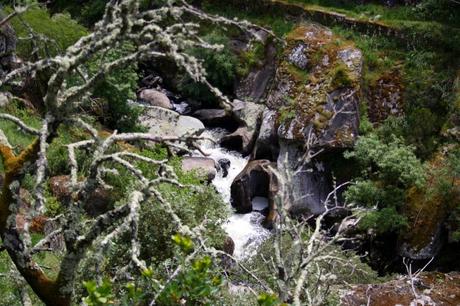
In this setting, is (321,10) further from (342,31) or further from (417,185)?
(417,185)

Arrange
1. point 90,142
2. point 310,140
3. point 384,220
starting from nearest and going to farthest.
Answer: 1. point 90,142
2. point 310,140
3. point 384,220

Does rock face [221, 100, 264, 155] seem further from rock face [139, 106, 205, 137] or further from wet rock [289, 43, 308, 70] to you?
wet rock [289, 43, 308, 70]

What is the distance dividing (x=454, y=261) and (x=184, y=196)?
9753mm

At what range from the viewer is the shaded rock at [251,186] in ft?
66.3

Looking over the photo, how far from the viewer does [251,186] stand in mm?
20547

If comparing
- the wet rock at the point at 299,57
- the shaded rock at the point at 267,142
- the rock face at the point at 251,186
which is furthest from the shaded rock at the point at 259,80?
the rock face at the point at 251,186

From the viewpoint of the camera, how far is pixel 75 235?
4977 mm

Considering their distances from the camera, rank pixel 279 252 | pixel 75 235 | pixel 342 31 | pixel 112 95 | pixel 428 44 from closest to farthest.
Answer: pixel 75 235 → pixel 279 252 → pixel 112 95 → pixel 428 44 → pixel 342 31

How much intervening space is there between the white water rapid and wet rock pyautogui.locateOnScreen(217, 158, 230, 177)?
11 centimetres

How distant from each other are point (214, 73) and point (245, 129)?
3.80 m

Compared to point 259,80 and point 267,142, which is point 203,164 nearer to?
point 267,142

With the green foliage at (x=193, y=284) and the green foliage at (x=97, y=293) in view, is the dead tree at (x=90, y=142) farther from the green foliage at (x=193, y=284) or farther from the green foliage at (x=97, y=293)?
the green foliage at (x=97, y=293)

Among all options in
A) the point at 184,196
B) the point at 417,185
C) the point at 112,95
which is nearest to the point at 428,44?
the point at 417,185

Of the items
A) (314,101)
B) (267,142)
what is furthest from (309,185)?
(314,101)
